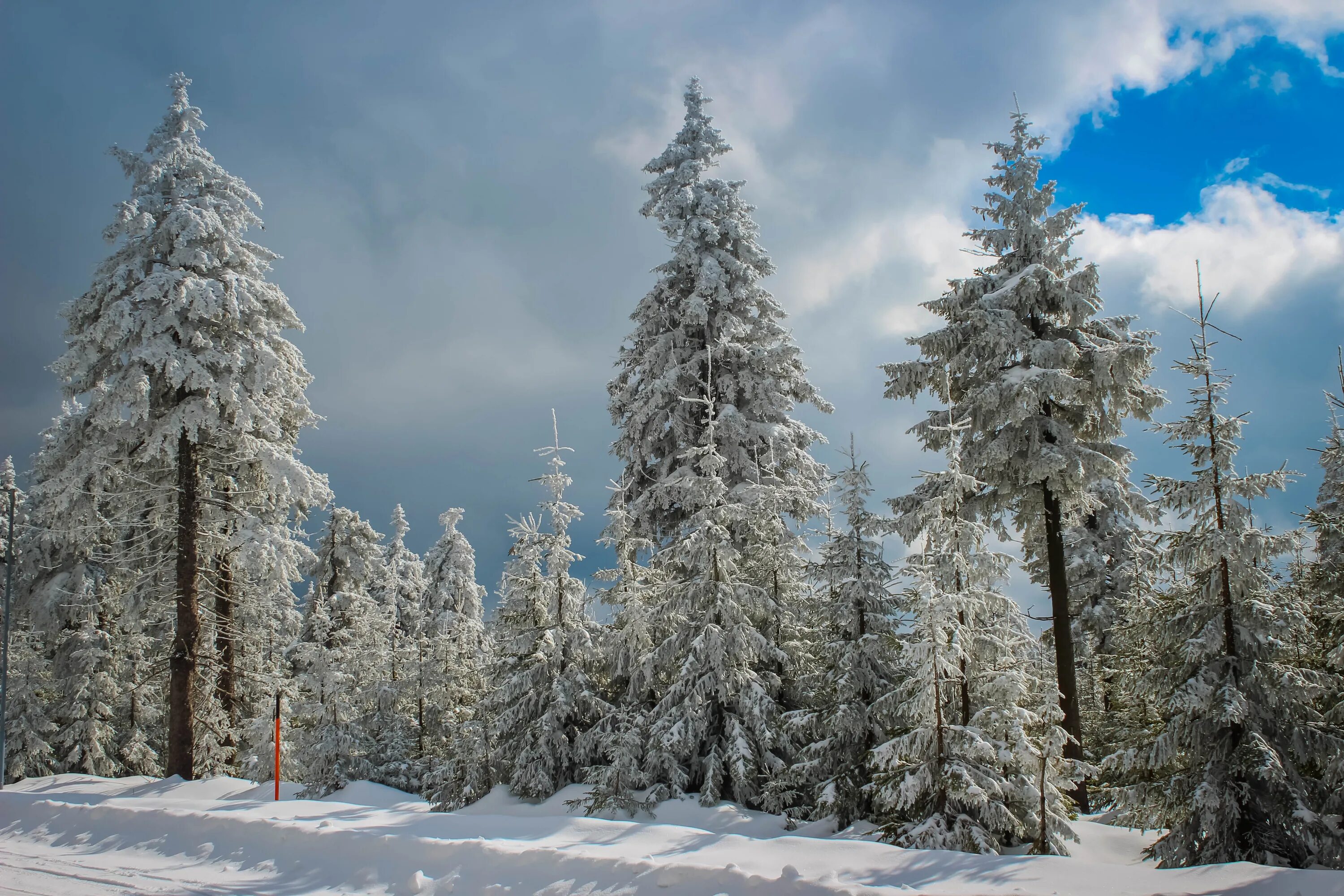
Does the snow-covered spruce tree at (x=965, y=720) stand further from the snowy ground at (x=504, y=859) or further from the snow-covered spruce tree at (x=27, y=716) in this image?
the snow-covered spruce tree at (x=27, y=716)

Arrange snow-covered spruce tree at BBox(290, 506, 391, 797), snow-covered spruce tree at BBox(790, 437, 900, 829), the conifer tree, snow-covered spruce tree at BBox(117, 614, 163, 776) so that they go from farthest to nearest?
snow-covered spruce tree at BBox(117, 614, 163, 776) < the conifer tree < snow-covered spruce tree at BBox(290, 506, 391, 797) < snow-covered spruce tree at BBox(790, 437, 900, 829)

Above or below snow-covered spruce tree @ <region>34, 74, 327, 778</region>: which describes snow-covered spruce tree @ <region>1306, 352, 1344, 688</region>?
below

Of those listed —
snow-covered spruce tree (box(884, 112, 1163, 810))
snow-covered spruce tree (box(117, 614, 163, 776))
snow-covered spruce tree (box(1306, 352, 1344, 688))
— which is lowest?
snow-covered spruce tree (box(117, 614, 163, 776))

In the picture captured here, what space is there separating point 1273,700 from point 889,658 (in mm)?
4548

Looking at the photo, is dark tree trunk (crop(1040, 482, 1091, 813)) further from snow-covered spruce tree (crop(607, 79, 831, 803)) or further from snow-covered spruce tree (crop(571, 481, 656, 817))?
snow-covered spruce tree (crop(571, 481, 656, 817))

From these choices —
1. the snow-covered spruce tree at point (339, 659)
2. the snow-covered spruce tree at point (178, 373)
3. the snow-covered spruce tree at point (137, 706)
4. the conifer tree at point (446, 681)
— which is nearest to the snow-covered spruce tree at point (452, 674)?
the conifer tree at point (446, 681)

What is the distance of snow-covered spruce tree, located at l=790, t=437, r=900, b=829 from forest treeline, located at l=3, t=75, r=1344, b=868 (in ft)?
0.19

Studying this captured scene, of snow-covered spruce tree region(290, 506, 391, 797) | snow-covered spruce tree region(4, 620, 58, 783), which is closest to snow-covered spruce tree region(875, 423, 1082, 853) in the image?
snow-covered spruce tree region(290, 506, 391, 797)

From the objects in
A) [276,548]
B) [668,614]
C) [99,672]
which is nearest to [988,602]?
[668,614]

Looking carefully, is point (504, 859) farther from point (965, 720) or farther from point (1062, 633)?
point (1062, 633)

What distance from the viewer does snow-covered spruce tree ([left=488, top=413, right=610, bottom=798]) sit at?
12.9 metres

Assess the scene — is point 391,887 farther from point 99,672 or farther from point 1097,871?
point 99,672

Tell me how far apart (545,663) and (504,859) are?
6047 mm

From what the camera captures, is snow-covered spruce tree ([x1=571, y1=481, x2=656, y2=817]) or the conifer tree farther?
the conifer tree
